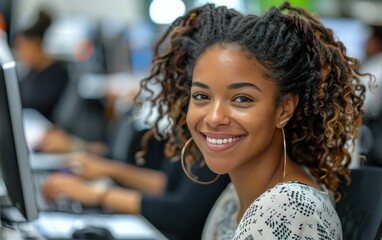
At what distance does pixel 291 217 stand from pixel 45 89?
3718 mm

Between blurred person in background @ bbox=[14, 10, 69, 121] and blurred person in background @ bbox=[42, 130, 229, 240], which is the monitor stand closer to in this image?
blurred person in background @ bbox=[42, 130, 229, 240]

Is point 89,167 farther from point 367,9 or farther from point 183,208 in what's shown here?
point 367,9

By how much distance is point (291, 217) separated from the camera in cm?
138

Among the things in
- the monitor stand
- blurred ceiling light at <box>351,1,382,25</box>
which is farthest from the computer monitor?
blurred ceiling light at <box>351,1,382,25</box>

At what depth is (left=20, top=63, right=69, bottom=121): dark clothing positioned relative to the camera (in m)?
4.85

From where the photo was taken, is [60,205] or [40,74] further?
[40,74]

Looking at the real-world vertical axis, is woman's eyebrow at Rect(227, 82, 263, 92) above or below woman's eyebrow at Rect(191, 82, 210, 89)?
above

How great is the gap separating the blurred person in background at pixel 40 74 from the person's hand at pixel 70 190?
6.47 ft

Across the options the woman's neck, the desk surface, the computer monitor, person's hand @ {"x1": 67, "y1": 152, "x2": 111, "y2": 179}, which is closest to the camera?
the woman's neck

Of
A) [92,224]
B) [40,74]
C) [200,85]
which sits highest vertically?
[200,85]

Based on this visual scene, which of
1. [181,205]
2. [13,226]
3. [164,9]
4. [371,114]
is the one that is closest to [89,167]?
[181,205]

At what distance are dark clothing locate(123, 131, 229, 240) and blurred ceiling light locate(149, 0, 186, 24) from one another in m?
5.47

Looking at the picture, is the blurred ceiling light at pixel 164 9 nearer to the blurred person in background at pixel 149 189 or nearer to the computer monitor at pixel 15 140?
the blurred person in background at pixel 149 189

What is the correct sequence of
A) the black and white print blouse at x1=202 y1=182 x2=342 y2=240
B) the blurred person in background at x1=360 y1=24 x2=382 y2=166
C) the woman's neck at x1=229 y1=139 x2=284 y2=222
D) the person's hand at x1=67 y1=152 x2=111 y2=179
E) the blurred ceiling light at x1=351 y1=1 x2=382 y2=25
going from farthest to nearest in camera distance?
the blurred ceiling light at x1=351 y1=1 x2=382 y2=25, the blurred person in background at x1=360 y1=24 x2=382 y2=166, the person's hand at x1=67 y1=152 x2=111 y2=179, the woman's neck at x1=229 y1=139 x2=284 y2=222, the black and white print blouse at x1=202 y1=182 x2=342 y2=240
